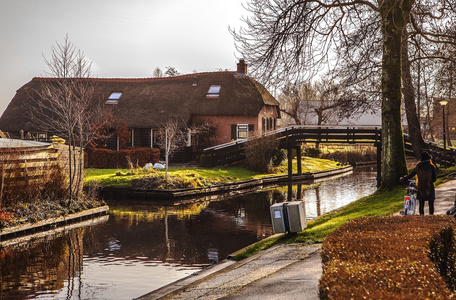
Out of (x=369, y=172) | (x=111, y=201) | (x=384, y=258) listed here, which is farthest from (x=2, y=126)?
(x=384, y=258)

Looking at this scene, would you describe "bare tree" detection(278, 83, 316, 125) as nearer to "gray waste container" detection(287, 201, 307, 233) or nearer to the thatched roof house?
the thatched roof house

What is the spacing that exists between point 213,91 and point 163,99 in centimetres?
385

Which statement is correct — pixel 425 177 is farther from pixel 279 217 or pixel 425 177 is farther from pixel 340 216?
pixel 340 216

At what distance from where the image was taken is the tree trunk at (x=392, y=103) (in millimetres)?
18188

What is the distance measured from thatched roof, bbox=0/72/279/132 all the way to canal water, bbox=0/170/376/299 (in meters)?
16.2

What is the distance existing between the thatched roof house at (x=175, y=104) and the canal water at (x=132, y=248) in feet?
52.2

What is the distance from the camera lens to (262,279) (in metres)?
8.60

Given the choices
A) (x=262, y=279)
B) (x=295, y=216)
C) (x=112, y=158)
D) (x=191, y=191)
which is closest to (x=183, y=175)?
(x=191, y=191)

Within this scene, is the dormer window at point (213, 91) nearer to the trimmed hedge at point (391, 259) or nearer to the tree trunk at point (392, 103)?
the tree trunk at point (392, 103)

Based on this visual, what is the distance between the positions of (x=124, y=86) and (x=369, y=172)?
2020 centimetres

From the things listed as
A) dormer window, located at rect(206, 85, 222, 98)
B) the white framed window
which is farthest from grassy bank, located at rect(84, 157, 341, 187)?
dormer window, located at rect(206, 85, 222, 98)

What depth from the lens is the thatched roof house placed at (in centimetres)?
3984

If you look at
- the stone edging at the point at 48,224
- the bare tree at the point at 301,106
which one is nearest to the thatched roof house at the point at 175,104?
the bare tree at the point at 301,106

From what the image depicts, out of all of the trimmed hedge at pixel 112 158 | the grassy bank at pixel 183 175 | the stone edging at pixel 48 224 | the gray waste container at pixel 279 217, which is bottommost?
the stone edging at pixel 48 224
